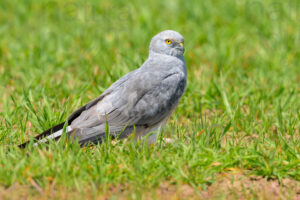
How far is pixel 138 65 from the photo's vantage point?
19.1ft

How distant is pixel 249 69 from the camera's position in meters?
6.62

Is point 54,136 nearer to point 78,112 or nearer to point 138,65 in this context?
point 78,112

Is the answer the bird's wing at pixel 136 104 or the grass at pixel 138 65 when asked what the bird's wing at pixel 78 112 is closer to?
the bird's wing at pixel 136 104

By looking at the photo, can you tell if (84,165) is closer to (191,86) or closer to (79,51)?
(191,86)

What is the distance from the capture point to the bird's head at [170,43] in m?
4.59

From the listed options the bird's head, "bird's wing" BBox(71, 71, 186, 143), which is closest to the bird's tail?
"bird's wing" BBox(71, 71, 186, 143)

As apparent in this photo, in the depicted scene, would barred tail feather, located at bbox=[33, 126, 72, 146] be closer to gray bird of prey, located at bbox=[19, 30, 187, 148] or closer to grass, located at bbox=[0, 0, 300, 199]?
gray bird of prey, located at bbox=[19, 30, 187, 148]

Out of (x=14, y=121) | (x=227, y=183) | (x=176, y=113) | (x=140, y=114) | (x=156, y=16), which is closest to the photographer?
(x=227, y=183)

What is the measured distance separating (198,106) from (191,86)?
32cm

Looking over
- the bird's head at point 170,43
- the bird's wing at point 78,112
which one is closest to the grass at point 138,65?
the bird's wing at point 78,112

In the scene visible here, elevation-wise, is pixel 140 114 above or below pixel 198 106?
above

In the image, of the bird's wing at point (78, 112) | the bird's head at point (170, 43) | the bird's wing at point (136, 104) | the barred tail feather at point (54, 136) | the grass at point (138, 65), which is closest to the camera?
the grass at point (138, 65)

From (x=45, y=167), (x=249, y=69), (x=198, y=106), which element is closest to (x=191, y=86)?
(x=198, y=106)

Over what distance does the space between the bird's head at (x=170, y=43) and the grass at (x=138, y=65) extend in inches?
27.6
